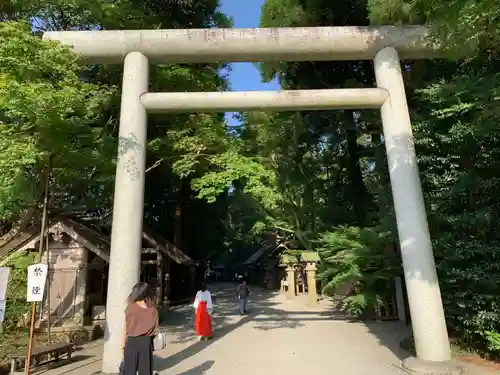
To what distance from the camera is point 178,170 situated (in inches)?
427

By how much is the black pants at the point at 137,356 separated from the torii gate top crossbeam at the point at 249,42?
5531 mm

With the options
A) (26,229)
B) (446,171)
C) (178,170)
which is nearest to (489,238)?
(446,171)

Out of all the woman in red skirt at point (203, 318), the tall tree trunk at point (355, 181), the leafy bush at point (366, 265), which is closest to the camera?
the woman in red skirt at point (203, 318)

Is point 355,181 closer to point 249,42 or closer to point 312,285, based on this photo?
point 312,285

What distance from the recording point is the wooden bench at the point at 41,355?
20.2 ft

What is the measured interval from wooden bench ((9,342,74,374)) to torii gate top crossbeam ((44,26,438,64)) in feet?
18.2

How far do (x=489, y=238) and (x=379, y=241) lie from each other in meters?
2.78

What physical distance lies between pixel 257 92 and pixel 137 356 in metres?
5.25

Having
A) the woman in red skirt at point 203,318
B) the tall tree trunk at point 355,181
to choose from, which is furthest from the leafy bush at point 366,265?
the woman in red skirt at point 203,318

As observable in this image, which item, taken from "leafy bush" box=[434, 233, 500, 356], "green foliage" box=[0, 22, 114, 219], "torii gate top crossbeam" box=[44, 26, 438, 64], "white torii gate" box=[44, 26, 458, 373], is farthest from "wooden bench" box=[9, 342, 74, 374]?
"leafy bush" box=[434, 233, 500, 356]

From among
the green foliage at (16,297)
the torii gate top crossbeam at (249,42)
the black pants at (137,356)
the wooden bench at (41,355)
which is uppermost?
the torii gate top crossbeam at (249,42)

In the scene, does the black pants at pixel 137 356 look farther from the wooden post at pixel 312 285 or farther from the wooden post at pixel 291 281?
the wooden post at pixel 291 281

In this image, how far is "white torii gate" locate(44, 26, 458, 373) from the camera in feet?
22.2

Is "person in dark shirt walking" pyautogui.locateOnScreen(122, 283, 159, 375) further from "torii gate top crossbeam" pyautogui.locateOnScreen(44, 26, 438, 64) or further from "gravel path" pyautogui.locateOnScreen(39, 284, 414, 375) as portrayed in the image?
"torii gate top crossbeam" pyautogui.locateOnScreen(44, 26, 438, 64)
